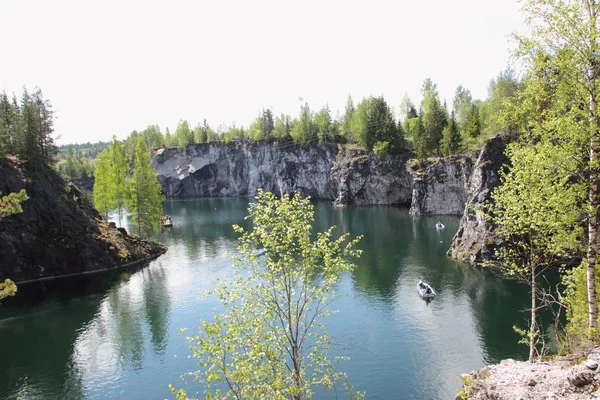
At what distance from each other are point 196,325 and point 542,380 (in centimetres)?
3200

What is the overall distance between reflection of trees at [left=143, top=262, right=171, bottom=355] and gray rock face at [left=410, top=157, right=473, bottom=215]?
63.0 metres

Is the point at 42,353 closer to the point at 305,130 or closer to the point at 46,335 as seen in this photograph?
the point at 46,335

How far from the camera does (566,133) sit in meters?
12.8

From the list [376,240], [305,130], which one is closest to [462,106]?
[305,130]

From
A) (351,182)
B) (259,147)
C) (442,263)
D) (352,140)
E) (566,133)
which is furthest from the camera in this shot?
(259,147)

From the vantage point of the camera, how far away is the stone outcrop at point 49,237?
2098 inches

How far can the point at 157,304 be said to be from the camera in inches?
1779

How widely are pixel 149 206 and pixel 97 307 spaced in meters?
27.2

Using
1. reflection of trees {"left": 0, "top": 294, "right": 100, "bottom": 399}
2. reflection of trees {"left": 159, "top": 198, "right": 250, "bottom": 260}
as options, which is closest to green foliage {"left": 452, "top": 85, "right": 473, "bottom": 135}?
reflection of trees {"left": 159, "top": 198, "right": 250, "bottom": 260}

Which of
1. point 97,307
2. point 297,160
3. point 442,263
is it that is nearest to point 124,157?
point 97,307

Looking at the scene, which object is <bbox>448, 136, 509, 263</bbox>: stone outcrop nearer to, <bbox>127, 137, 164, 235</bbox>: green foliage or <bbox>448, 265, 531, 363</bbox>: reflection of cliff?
<bbox>448, 265, 531, 363</bbox>: reflection of cliff

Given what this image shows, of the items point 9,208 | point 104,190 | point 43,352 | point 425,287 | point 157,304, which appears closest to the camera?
point 9,208

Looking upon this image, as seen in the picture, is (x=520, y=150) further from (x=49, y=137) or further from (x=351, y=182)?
(x=351, y=182)

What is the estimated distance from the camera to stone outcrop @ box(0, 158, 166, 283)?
53.3 meters
